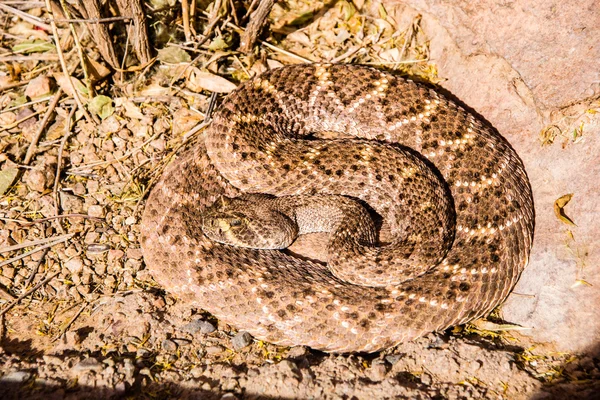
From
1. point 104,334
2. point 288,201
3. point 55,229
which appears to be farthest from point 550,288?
point 55,229

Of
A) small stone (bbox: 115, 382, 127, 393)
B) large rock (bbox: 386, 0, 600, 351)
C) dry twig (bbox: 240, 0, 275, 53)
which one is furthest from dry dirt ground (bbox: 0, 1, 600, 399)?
large rock (bbox: 386, 0, 600, 351)

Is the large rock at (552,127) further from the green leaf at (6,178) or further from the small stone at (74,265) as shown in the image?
the green leaf at (6,178)

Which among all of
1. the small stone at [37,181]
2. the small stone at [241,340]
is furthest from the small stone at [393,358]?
the small stone at [37,181]

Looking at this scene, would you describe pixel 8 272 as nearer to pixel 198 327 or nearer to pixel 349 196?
pixel 198 327

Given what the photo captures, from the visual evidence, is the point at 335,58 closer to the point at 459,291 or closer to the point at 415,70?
the point at 415,70

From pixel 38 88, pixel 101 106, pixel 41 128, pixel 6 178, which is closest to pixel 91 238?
pixel 6 178
